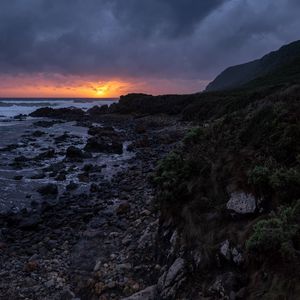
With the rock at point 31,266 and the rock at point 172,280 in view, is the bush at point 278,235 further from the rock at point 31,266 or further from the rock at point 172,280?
the rock at point 31,266

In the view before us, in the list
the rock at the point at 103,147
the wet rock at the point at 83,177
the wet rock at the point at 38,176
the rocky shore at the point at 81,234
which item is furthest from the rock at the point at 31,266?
the rock at the point at 103,147

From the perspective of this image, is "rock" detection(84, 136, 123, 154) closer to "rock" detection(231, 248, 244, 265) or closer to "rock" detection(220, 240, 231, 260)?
"rock" detection(220, 240, 231, 260)

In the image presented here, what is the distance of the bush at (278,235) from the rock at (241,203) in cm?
100

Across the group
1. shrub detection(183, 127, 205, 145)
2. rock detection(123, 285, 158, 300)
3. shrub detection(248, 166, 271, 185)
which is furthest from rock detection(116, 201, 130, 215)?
shrub detection(248, 166, 271, 185)

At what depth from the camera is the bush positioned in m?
5.68

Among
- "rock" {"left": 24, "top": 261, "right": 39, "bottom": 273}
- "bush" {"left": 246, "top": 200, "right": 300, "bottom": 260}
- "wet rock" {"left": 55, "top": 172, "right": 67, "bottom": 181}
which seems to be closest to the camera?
"bush" {"left": 246, "top": 200, "right": 300, "bottom": 260}

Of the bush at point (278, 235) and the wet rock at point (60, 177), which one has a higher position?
the bush at point (278, 235)

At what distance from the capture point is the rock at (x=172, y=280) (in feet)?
23.4

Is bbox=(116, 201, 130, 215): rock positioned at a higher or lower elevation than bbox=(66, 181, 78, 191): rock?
higher

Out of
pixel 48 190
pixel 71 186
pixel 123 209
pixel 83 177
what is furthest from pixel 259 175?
pixel 83 177

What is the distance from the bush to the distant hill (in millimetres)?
42904

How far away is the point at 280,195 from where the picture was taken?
6.96m

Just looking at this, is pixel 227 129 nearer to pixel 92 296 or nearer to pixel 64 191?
pixel 92 296

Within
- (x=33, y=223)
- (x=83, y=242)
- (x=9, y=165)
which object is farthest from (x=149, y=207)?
(x=9, y=165)
